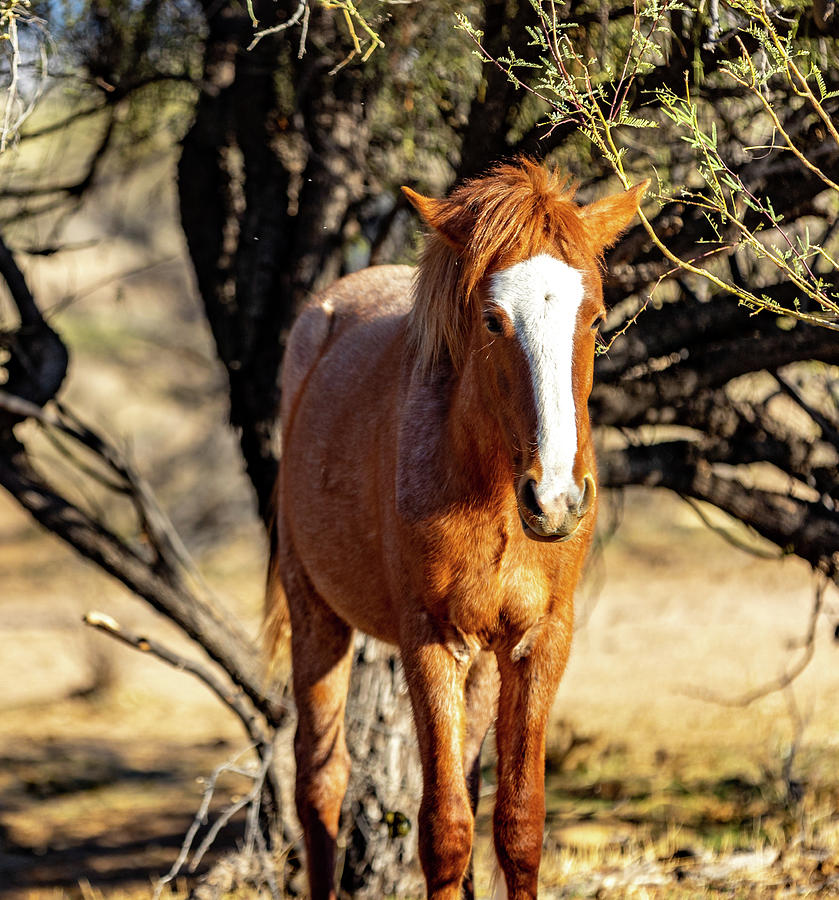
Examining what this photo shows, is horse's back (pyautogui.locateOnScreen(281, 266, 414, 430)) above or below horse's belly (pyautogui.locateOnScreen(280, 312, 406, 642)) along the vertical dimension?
above

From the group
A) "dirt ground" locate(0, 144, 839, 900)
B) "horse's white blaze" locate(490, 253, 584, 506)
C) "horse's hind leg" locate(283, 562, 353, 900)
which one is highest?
"horse's white blaze" locate(490, 253, 584, 506)

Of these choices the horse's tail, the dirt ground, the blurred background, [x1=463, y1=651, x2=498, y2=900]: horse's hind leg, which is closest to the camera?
[x1=463, y1=651, x2=498, y2=900]: horse's hind leg

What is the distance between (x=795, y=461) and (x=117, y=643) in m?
6.62

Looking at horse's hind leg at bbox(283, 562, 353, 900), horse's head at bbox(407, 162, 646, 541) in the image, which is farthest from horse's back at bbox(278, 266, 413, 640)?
horse's head at bbox(407, 162, 646, 541)

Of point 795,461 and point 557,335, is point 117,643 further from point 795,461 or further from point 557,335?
point 557,335

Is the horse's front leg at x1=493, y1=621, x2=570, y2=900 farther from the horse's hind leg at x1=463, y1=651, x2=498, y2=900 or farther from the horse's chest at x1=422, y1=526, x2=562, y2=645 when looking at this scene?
the horse's hind leg at x1=463, y1=651, x2=498, y2=900

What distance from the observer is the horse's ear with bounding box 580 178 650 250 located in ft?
8.30

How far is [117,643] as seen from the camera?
9078 millimetres

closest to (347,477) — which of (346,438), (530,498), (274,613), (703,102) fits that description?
(346,438)

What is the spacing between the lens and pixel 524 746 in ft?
8.85

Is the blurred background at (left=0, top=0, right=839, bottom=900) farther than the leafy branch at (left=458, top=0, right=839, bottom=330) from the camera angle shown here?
Yes

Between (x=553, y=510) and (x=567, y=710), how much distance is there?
582 centimetres

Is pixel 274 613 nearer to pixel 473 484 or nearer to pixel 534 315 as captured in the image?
pixel 473 484

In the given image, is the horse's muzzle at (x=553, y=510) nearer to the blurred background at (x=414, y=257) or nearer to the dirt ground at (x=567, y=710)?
the blurred background at (x=414, y=257)
